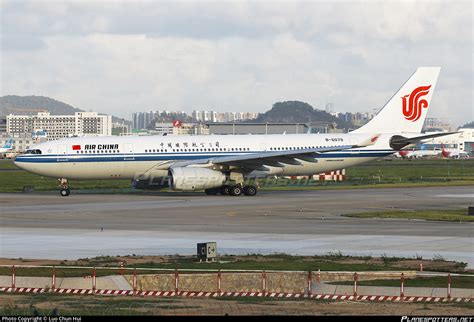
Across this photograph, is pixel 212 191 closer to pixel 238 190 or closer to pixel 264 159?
pixel 238 190

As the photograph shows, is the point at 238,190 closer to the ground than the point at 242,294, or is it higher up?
higher up

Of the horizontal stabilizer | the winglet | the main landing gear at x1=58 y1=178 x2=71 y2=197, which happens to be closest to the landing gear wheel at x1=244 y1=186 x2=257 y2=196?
the winglet

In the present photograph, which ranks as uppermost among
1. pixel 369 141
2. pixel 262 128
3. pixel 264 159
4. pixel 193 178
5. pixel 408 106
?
pixel 262 128

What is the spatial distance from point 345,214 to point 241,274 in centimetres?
2409

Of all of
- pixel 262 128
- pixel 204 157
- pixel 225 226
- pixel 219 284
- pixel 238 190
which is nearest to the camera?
pixel 219 284

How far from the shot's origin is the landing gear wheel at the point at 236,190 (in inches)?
2685

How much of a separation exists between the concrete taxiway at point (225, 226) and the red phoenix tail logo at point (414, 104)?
9.03 meters

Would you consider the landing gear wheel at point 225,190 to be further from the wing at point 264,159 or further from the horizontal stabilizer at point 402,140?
the horizontal stabilizer at point 402,140

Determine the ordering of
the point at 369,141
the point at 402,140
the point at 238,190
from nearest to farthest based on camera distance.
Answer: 1. the point at 238,190
2. the point at 402,140
3. the point at 369,141

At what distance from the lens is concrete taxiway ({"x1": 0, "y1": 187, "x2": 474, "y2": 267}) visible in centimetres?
3609

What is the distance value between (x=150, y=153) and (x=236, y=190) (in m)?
6.83

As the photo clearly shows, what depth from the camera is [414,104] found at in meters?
74.6

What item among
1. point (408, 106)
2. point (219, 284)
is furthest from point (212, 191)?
point (219, 284)

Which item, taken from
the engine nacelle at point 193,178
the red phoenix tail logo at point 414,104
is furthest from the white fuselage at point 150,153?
the red phoenix tail logo at point 414,104
